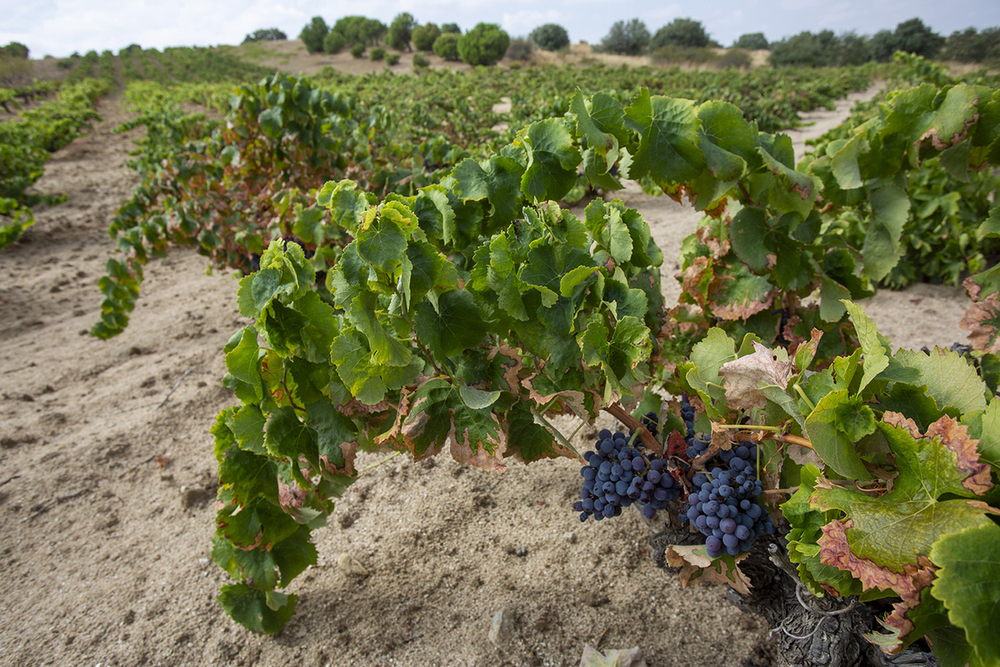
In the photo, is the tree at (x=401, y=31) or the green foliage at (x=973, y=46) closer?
the green foliage at (x=973, y=46)

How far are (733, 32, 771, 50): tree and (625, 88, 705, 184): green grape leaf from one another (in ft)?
199

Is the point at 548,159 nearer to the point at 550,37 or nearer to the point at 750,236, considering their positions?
the point at 750,236

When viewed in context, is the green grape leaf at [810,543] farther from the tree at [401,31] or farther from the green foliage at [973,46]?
the tree at [401,31]

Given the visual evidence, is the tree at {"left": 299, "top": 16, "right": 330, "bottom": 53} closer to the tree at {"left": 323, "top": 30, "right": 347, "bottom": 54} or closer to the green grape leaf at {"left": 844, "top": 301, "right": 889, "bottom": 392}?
the tree at {"left": 323, "top": 30, "right": 347, "bottom": 54}

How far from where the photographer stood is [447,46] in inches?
1539

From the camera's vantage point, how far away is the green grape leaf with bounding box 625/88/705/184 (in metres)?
1.32

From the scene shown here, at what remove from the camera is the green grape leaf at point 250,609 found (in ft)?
5.68

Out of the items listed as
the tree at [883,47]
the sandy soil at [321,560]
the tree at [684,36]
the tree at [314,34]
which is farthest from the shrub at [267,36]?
the sandy soil at [321,560]

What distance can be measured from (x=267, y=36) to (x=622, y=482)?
255ft

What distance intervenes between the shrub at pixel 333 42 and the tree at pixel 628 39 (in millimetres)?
24356

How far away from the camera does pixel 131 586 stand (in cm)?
216

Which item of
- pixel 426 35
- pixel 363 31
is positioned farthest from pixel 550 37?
pixel 363 31

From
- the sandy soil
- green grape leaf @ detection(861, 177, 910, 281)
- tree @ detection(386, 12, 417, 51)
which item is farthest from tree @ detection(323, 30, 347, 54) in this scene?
green grape leaf @ detection(861, 177, 910, 281)

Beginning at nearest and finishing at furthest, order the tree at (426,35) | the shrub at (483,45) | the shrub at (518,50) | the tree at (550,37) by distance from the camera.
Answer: the shrub at (483,45), the shrub at (518,50), the tree at (426,35), the tree at (550,37)
